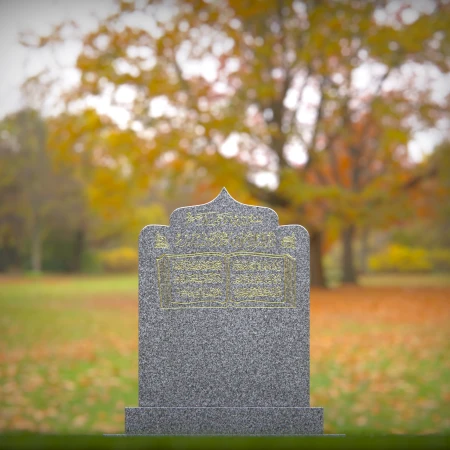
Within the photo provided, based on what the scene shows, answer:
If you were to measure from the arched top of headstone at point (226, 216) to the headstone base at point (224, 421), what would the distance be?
1559mm

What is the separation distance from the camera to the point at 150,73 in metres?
16.2

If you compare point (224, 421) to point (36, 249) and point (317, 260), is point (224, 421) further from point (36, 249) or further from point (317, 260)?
point (36, 249)

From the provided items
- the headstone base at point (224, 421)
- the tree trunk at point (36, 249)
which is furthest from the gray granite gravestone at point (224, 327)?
the tree trunk at point (36, 249)

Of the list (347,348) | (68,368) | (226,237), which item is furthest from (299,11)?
(226,237)

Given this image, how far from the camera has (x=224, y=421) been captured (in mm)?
4473

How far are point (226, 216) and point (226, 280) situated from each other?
555 millimetres

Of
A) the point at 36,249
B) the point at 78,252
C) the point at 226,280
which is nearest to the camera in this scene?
the point at 226,280

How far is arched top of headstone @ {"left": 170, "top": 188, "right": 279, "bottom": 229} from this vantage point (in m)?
4.62

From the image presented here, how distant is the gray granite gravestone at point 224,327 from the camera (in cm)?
447

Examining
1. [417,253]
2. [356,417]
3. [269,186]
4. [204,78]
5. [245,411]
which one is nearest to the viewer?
[245,411]

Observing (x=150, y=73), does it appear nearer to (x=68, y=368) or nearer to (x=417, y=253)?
(x=68, y=368)

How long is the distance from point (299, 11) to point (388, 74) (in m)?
3.94

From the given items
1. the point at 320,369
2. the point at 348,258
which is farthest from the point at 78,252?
the point at 320,369

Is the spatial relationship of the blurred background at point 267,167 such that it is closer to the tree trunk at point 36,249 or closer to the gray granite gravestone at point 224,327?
the gray granite gravestone at point 224,327
